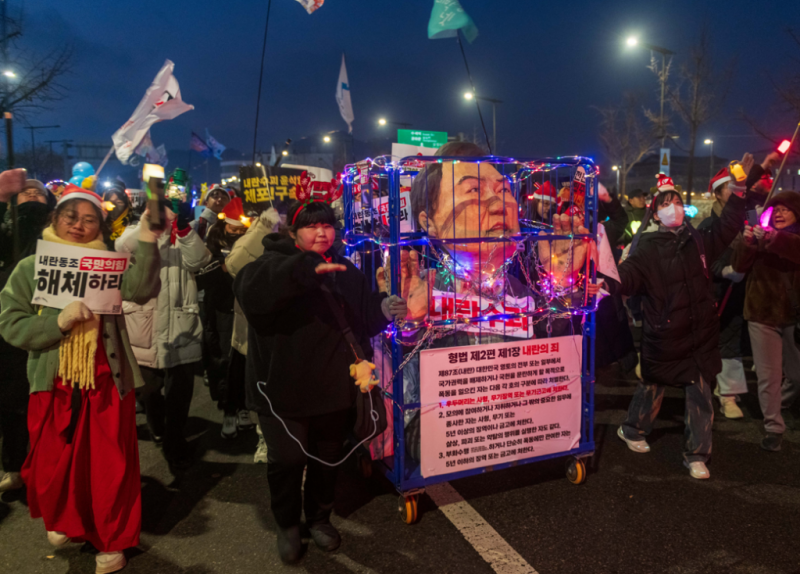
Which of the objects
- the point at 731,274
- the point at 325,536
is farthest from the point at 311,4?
the point at 325,536

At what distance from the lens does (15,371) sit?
12.8ft

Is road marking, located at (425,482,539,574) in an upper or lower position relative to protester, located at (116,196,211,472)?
lower

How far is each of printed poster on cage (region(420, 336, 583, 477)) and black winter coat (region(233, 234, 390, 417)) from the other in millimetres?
513

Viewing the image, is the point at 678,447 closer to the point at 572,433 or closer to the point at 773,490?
the point at 773,490

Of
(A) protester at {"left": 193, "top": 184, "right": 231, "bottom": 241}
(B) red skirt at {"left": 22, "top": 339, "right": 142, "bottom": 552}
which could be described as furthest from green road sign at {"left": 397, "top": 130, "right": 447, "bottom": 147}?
(B) red skirt at {"left": 22, "top": 339, "right": 142, "bottom": 552}

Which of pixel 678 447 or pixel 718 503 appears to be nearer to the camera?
pixel 718 503

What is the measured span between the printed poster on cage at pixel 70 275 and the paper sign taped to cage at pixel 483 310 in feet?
6.11

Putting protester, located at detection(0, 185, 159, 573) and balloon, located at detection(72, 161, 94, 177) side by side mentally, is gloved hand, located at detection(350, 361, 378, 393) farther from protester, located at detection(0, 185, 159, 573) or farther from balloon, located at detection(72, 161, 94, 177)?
balloon, located at detection(72, 161, 94, 177)

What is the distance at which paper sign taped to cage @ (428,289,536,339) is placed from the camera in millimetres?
3312

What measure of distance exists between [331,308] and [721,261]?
13.9 ft

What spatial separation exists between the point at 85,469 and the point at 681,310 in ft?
13.5

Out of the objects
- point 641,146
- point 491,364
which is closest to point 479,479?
point 491,364

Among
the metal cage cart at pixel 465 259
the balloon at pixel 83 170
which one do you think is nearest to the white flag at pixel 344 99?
the balloon at pixel 83 170

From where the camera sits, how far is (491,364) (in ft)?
11.1
